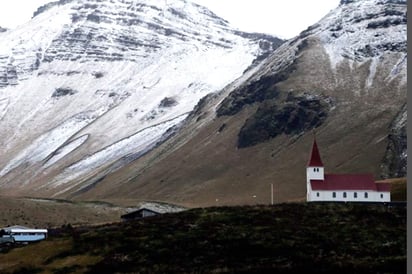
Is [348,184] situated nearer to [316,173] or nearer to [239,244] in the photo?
[316,173]

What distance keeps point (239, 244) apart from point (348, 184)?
4413 centimetres

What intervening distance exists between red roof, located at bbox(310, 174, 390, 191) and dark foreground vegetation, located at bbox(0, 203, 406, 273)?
1791cm

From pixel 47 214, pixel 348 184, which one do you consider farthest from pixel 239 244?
pixel 47 214

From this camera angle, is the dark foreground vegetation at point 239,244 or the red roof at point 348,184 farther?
the red roof at point 348,184

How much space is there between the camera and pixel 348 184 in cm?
13625

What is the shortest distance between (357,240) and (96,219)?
10037cm

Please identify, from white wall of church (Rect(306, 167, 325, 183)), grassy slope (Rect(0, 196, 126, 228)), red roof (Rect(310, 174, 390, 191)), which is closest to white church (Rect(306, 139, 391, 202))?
red roof (Rect(310, 174, 390, 191))

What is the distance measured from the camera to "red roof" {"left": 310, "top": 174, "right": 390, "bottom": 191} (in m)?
136

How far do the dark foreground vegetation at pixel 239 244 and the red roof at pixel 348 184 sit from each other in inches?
705

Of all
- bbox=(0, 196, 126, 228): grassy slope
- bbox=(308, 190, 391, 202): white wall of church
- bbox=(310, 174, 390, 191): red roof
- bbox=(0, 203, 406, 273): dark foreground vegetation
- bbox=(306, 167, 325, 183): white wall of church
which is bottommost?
bbox=(0, 203, 406, 273): dark foreground vegetation

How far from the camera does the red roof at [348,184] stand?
446 feet

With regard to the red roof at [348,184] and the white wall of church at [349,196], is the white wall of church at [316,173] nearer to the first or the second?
the red roof at [348,184]

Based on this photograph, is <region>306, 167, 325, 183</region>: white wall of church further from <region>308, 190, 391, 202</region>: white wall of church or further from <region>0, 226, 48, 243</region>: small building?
<region>0, 226, 48, 243</region>: small building

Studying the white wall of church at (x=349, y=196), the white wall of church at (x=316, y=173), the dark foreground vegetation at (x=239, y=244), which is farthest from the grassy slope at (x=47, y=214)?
the dark foreground vegetation at (x=239, y=244)
